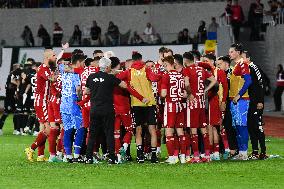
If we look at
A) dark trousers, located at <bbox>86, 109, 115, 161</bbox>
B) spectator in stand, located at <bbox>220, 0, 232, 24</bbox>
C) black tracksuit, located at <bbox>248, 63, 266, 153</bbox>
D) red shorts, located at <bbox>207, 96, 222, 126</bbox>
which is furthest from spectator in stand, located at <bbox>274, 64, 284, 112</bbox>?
dark trousers, located at <bbox>86, 109, 115, 161</bbox>

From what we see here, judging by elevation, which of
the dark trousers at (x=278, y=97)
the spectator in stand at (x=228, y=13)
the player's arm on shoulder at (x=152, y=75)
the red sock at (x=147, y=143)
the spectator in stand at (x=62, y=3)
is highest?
the spectator in stand at (x=62, y=3)

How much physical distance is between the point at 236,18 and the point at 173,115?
26126mm

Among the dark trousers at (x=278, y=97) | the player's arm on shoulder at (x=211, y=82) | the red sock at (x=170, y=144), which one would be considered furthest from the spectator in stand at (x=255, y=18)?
the red sock at (x=170, y=144)

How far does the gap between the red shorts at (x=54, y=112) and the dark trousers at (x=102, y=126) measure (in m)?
1.35

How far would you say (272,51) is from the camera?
155 feet

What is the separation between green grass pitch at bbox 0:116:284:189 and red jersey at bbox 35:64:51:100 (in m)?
1.50

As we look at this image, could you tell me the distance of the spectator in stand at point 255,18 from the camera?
4588cm

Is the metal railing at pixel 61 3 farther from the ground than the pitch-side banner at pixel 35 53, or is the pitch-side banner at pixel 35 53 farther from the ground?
the metal railing at pixel 61 3

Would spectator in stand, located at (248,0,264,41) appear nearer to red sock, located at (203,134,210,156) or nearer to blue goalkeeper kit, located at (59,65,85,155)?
red sock, located at (203,134,210,156)

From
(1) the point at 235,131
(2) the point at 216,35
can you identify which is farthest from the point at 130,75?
(2) the point at 216,35

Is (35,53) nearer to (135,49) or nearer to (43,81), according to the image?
(135,49)

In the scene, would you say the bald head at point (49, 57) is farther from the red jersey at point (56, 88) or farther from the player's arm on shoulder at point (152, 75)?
the player's arm on shoulder at point (152, 75)

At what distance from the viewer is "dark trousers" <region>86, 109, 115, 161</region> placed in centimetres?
1992

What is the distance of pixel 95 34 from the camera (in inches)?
1922
